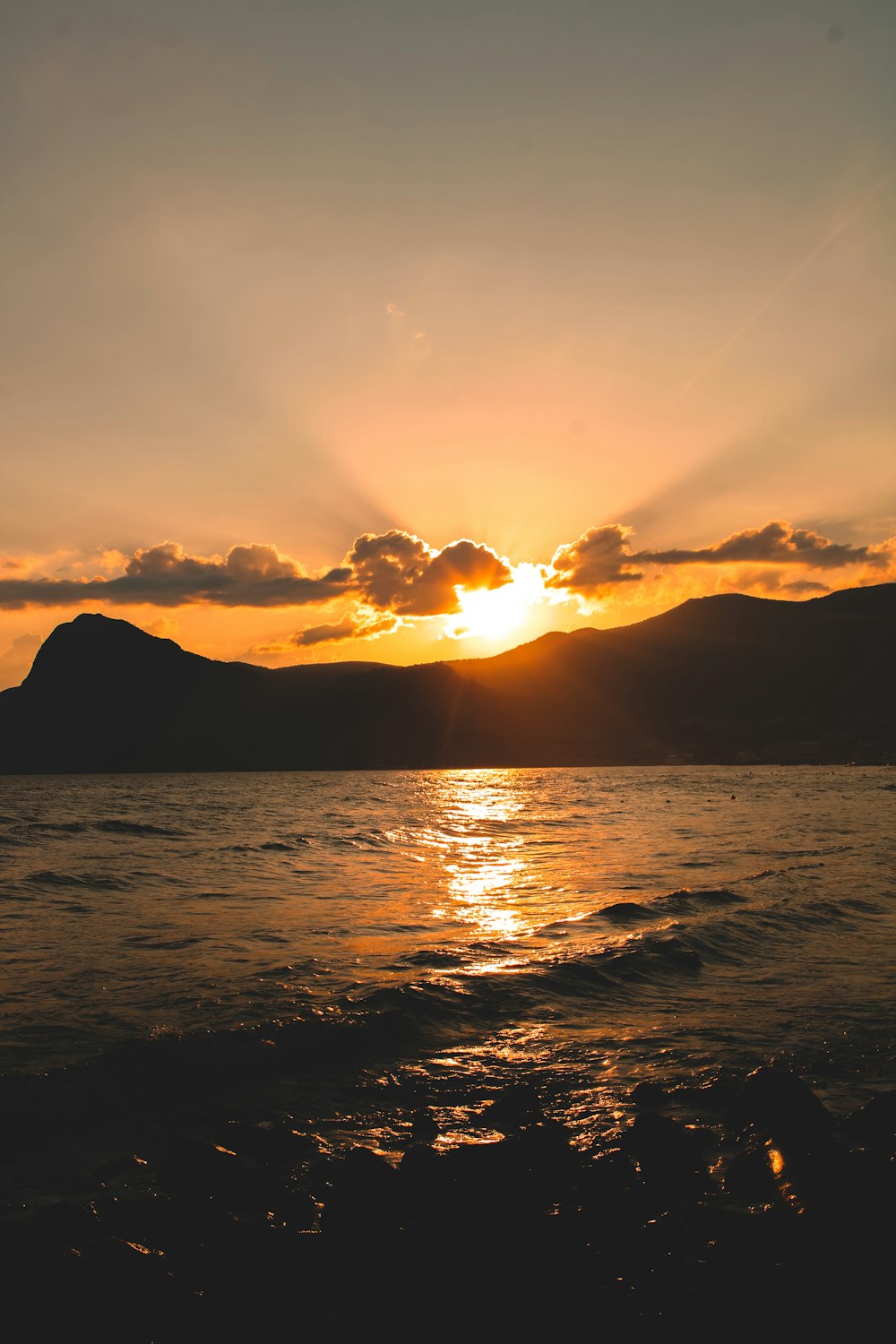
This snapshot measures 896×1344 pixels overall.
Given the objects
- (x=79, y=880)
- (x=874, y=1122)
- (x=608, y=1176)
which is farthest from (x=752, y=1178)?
(x=79, y=880)

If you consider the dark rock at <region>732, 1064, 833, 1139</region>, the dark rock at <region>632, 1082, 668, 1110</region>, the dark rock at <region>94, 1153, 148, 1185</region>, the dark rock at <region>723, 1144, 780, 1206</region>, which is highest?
the dark rock at <region>732, 1064, 833, 1139</region>

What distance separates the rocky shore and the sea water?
1.02 m

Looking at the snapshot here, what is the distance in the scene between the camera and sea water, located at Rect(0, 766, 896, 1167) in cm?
1073

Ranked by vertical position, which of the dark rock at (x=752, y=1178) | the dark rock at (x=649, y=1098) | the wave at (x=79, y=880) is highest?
the dark rock at (x=752, y=1178)

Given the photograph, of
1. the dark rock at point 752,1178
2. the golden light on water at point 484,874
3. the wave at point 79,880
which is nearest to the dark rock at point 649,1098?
the dark rock at point 752,1178

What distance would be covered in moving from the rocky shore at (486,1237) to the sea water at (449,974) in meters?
1.02

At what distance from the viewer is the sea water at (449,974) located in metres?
10.7

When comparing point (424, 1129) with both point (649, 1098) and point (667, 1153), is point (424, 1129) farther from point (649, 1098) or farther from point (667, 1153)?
point (649, 1098)

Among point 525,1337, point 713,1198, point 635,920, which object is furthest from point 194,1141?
point 635,920

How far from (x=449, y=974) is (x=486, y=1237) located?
29.9ft

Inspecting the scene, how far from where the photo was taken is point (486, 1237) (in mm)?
6664

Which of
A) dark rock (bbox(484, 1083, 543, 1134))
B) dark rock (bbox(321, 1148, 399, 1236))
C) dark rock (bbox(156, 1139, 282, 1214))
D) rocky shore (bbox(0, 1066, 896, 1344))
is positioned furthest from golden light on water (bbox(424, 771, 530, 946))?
dark rock (bbox(321, 1148, 399, 1236))

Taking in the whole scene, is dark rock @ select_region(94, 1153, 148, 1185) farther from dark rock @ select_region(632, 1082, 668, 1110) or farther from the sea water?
dark rock @ select_region(632, 1082, 668, 1110)

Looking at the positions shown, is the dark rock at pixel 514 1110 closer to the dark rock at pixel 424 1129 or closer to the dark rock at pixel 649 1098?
the dark rock at pixel 424 1129
